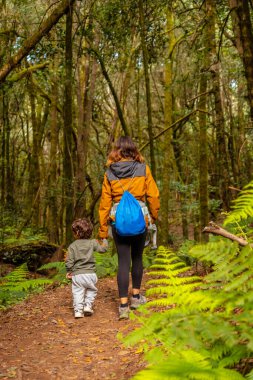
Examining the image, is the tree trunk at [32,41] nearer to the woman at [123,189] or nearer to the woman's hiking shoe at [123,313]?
the woman at [123,189]

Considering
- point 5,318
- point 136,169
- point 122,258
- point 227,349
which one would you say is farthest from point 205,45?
point 227,349

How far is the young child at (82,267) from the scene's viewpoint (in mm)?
5102

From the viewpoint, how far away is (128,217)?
4488mm

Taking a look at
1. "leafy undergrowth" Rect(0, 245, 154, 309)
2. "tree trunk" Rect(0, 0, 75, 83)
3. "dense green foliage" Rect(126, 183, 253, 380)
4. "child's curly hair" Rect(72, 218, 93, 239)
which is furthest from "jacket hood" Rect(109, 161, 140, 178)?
"tree trunk" Rect(0, 0, 75, 83)

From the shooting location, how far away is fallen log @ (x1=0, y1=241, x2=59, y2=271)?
34.9ft

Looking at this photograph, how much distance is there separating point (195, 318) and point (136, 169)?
3.01m

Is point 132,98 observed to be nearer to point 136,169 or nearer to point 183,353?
point 136,169

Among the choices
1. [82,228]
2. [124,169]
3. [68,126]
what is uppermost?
[68,126]

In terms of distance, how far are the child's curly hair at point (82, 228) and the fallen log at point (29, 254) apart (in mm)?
5569

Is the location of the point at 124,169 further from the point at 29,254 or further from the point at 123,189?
the point at 29,254

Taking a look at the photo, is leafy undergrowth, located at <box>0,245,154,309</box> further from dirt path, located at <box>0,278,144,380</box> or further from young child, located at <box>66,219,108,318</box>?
young child, located at <box>66,219,108,318</box>

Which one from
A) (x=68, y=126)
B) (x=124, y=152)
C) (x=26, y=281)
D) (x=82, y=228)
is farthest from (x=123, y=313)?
(x=68, y=126)

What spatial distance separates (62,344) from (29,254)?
22.3ft

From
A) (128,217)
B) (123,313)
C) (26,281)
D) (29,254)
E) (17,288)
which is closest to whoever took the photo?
(128,217)
